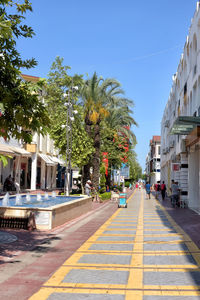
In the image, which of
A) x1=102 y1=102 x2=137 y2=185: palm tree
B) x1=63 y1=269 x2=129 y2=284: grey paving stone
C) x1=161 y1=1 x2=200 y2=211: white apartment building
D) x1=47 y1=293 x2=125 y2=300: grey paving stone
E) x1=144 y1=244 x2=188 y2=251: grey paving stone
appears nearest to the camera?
x1=47 y1=293 x2=125 y2=300: grey paving stone

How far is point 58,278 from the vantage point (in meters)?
6.05

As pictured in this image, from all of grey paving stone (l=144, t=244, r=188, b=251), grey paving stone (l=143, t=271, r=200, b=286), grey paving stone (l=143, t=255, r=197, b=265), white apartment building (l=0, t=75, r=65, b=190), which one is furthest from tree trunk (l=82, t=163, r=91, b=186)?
grey paving stone (l=143, t=271, r=200, b=286)

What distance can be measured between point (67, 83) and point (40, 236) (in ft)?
97.7

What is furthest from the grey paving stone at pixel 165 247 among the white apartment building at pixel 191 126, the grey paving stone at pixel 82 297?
the white apartment building at pixel 191 126

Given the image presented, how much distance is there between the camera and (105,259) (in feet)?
24.8

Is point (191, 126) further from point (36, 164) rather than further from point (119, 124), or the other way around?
point (36, 164)

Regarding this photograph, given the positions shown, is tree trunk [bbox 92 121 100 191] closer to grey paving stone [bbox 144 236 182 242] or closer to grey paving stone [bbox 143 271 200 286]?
grey paving stone [bbox 144 236 182 242]

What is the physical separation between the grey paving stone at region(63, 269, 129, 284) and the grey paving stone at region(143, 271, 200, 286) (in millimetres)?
400

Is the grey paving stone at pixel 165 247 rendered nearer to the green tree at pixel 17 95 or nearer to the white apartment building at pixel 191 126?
the green tree at pixel 17 95

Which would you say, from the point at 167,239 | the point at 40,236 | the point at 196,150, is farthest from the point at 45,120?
the point at 196,150

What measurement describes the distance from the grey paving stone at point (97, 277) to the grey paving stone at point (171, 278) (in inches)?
15.8

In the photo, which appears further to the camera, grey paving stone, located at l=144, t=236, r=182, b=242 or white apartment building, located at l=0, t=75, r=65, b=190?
white apartment building, located at l=0, t=75, r=65, b=190

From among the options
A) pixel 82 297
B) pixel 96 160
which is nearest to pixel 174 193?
pixel 96 160

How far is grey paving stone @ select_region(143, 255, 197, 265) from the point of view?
718 centimetres
